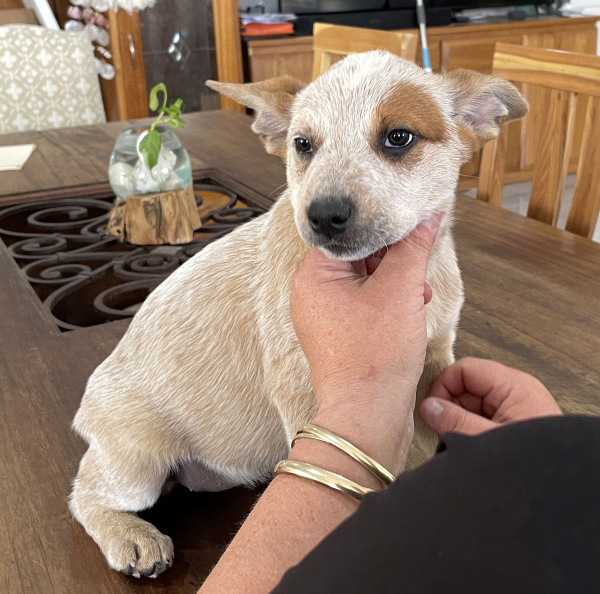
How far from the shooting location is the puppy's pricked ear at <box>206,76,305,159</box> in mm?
998

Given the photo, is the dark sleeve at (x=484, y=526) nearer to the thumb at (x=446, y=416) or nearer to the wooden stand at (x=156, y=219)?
the thumb at (x=446, y=416)

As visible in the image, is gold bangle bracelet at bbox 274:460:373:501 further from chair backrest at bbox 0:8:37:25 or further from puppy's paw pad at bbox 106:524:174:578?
chair backrest at bbox 0:8:37:25

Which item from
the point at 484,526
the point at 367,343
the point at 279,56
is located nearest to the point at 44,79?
the point at 279,56

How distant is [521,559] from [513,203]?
4576 mm

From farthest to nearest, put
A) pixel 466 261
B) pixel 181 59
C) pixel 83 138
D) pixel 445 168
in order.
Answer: pixel 181 59 < pixel 83 138 < pixel 466 261 < pixel 445 168

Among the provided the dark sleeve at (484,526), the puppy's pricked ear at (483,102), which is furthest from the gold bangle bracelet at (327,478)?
the puppy's pricked ear at (483,102)

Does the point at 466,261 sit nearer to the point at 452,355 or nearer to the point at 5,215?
the point at 452,355

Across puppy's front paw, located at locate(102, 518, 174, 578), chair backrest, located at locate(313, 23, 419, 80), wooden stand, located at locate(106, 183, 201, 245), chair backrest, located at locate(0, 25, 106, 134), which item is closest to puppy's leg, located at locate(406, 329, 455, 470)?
puppy's front paw, located at locate(102, 518, 174, 578)

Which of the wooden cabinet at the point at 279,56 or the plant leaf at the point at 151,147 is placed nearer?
the plant leaf at the point at 151,147

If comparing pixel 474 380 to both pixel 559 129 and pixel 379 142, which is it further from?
pixel 559 129

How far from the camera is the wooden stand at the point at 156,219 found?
1.52 metres

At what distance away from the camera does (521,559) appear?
0.32 m

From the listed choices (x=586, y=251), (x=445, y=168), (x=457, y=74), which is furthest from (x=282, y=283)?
(x=586, y=251)

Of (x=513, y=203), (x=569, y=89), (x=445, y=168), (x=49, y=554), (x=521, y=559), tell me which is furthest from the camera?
(x=513, y=203)
